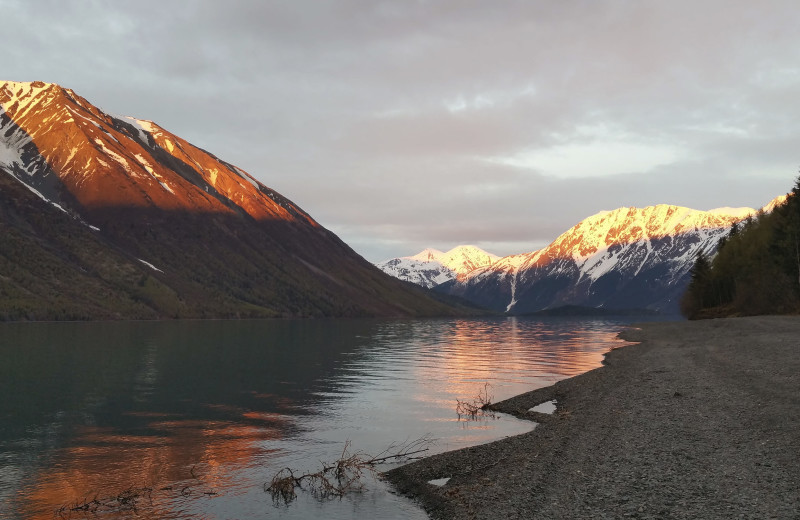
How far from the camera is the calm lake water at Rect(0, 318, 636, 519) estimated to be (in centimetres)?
2345

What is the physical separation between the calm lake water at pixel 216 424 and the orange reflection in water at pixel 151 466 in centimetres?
9

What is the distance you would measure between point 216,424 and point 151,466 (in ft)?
38.0

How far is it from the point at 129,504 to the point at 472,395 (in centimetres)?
3341

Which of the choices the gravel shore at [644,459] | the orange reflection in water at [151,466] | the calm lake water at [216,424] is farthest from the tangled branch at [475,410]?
the orange reflection in water at [151,466]

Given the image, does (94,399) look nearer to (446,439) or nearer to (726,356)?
(446,439)

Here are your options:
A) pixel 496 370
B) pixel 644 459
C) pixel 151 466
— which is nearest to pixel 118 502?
pixel 151 466

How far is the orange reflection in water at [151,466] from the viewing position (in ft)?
74.7

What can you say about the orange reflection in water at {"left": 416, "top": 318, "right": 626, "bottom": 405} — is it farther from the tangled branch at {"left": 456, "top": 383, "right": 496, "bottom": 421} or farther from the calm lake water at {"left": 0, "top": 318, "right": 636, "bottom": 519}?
the tangled branch at {"left": 456, "top": 383, "right": 496, "bottom": 421}

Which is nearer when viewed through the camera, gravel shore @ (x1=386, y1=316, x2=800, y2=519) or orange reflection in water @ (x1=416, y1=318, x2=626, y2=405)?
gravel shore @ (x1=386, y1=316, x2=800, y2=519)

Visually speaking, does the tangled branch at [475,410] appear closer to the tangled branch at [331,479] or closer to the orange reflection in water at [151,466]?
the tangled branch at [331,479]

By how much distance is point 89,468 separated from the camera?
2833 centimetres

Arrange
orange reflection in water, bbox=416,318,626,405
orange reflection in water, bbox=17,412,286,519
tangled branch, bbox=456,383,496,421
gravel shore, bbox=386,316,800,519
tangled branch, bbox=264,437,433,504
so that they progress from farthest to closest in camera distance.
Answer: orange reflection in water, bbox=416,318,626,405
tangled branch, bbox=456,383,496,421
tangled branch, bbox=264,437,433,504
orange reflection in water, bbox=17,412,286,519
gravel shore, bbox=386,316,800,519

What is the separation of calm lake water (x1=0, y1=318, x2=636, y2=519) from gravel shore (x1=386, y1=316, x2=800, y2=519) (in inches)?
114

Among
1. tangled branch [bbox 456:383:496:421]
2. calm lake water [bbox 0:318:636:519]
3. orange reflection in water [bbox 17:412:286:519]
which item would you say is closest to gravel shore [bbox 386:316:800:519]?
tangled branch [bbox 456:383:496:421]
